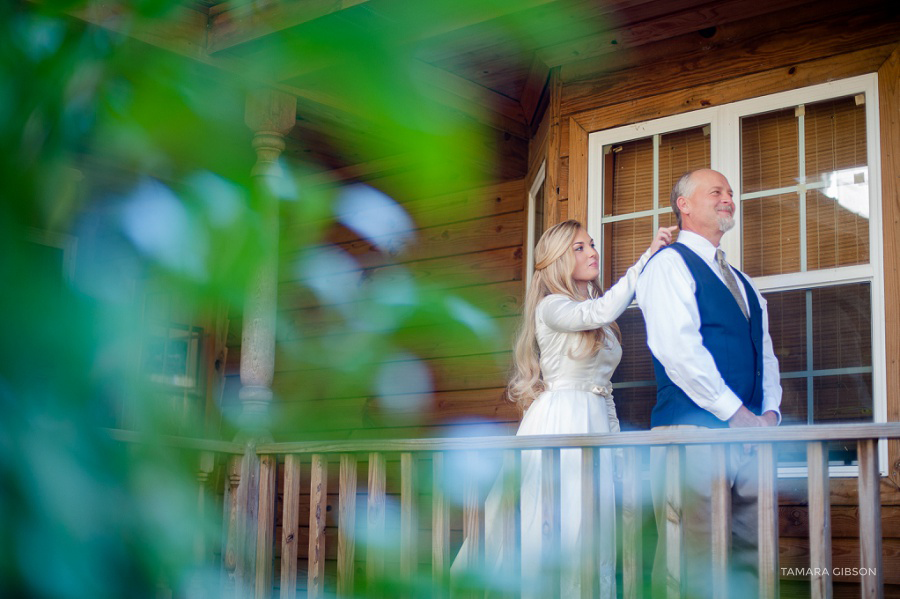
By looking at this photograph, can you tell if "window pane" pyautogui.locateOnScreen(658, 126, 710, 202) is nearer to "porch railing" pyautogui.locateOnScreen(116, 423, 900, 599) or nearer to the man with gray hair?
the man with gray hair

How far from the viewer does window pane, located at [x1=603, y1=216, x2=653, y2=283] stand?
15.3 ft

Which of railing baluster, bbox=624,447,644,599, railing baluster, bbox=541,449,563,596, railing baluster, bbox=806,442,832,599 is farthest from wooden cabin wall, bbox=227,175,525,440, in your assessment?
railing baluster, bbox=806,442,832,599

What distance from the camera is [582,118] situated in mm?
4945

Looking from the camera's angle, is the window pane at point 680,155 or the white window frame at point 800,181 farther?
the window pane at point 680,155

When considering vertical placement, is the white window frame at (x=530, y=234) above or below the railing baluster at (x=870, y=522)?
above

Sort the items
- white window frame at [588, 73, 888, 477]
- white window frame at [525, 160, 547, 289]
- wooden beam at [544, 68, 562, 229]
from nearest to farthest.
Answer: white window frame at [588, 73, 888, 477] < wooden beam at [544, 68, 562, 229] < white window frame at [525, 160, 547, 289]

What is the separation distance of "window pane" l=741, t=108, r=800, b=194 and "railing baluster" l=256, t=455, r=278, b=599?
7.59ft

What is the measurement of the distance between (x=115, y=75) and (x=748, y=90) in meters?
4.21

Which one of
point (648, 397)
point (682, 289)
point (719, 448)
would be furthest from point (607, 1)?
point (719, 448)

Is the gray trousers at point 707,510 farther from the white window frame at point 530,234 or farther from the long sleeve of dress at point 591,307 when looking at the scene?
the white window frame at point 530,234

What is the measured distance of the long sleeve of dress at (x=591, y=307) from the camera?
3.80 meters

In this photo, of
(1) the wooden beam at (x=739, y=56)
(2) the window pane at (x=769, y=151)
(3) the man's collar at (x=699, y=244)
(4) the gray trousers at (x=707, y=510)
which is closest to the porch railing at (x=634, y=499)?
(4) the gray trousers at (x=707, y=510)

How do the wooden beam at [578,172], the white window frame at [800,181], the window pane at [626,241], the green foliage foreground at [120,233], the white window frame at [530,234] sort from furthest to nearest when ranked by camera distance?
the white window frame at [530,234] → the wooden beam at [578,172] → the window pane at [626,241] → the white window frame at [800,181] → the green foliage foreground at [120,233]

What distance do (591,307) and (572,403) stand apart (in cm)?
41
